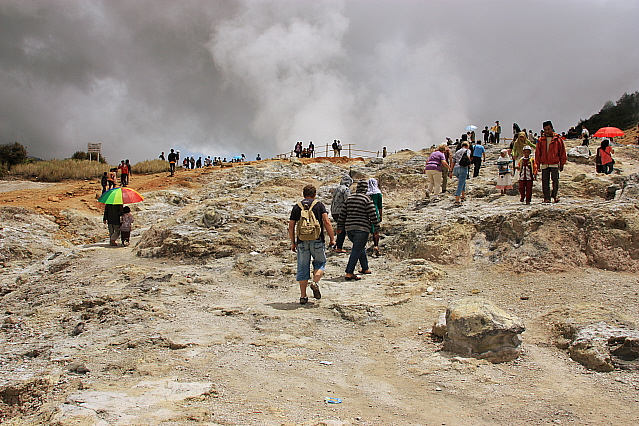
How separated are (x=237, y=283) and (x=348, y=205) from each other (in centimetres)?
254

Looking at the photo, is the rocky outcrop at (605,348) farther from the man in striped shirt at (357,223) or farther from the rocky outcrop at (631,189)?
the rocky outcrop at (631,189)

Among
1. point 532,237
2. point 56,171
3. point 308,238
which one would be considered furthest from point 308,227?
point 56,171

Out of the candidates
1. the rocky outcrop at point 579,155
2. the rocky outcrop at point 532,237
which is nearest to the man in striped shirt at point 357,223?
the rocky outcrop at point 532,237

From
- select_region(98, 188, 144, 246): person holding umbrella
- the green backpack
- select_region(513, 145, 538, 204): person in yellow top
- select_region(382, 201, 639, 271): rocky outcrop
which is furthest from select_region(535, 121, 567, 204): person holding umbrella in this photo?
select_region(98, 188, 144, 246): person holding umbrella

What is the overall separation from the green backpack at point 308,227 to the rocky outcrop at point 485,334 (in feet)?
8.10

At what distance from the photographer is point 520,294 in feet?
20.6

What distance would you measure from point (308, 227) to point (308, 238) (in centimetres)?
16

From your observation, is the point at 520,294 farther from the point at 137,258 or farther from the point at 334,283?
the point at 137,258

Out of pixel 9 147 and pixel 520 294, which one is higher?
pixel 9 147

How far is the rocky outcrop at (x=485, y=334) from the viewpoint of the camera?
4.35m

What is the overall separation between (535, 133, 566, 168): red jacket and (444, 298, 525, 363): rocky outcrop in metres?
5.57

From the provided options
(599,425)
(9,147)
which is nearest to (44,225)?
(599,425)

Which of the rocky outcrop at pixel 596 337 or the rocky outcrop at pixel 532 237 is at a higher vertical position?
the rocky outcrop at pixel 532 237

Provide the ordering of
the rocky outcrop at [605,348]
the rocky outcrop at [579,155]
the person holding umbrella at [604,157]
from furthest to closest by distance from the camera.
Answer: the rocky outcrop at [579,155], the person holding umbrella at [604,157], the rocky outcrop at [605,348]
